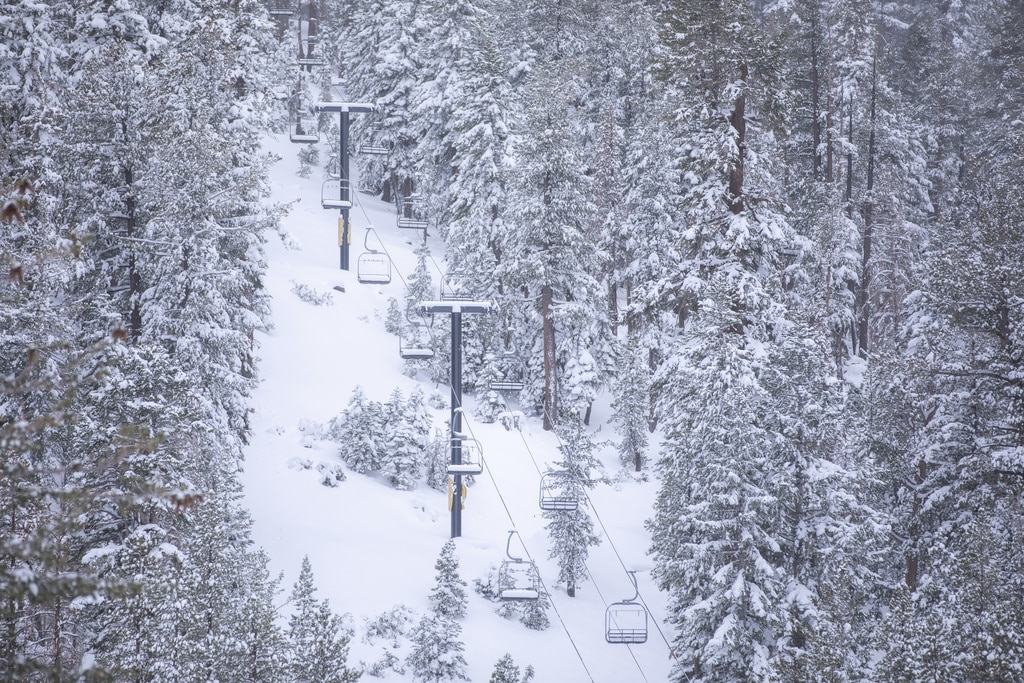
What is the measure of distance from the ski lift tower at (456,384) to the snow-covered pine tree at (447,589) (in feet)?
7.80

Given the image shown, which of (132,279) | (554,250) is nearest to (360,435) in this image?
(132,279)

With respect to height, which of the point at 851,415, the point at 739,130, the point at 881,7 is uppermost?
the point at 881,7

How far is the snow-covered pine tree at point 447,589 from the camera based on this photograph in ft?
76.9

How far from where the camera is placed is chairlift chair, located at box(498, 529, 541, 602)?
23.6 metres

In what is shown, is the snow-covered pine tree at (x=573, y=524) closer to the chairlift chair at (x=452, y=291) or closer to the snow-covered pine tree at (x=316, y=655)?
the chairlift chair at (x=452, y=291)

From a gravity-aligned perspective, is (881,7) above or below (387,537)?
above

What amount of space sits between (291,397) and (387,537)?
6939 millimetres

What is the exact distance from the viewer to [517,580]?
26.0m

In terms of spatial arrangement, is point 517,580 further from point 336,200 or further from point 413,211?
point 413,211

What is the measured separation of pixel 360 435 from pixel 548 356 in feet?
27.5

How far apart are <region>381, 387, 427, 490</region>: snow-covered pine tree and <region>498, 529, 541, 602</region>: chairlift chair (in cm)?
376

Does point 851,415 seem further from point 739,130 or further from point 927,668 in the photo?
point 927,668

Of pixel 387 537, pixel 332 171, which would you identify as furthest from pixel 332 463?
pixel 332 171

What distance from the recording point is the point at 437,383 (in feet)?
111
